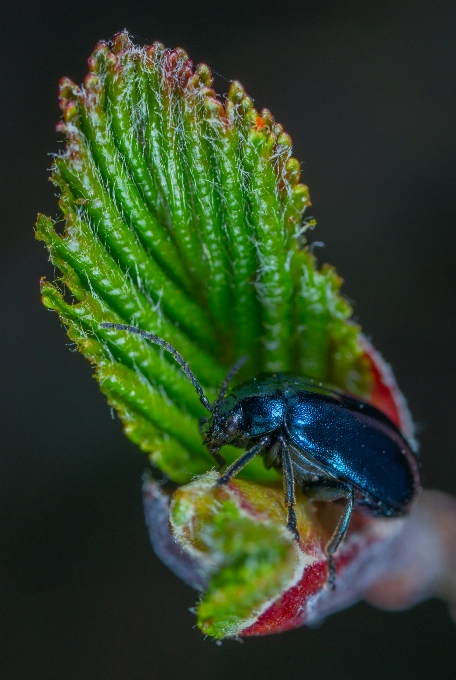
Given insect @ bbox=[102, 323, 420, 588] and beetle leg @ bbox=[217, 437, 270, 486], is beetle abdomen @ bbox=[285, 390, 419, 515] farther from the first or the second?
beetle leg @ bbox=[217, 437, 270, 486]

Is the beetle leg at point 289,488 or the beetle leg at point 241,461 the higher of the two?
the beetle leg at point 241,461

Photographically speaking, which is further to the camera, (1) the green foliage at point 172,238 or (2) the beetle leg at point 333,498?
(2) the beetle leg at point 333,498

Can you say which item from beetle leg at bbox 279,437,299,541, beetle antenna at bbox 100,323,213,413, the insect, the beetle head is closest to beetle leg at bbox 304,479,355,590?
the insect

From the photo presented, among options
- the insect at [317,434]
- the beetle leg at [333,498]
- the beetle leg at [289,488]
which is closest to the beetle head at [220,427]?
the insect at [317,434]

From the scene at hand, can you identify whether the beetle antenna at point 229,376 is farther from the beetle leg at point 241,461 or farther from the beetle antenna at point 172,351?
the beetle leg at point 241,461

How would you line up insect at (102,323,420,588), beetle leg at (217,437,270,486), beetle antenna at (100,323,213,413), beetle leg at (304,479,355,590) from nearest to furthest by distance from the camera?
beetle leg at (217,437,270,486)
beetle antenna at (100,323,213,413)
beetle leg at (304,479,355,590)
insect at (102,323,420,588)

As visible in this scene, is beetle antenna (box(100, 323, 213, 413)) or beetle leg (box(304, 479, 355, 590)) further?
beetle leg (box(304, 479, 355, 590))

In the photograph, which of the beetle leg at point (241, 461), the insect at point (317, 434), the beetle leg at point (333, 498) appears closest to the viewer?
the beetle leg at point (241, 461)
